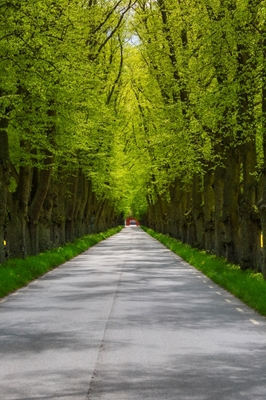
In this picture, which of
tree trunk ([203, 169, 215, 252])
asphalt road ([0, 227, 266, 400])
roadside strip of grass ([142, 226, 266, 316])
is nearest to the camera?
asphalt road ([0, 227, 266, 400])

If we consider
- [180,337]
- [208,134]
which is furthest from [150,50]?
[180,337]

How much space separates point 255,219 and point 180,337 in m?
12.3

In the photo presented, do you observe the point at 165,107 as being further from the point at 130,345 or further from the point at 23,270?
the point at 130,345

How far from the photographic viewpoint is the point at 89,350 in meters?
9.76

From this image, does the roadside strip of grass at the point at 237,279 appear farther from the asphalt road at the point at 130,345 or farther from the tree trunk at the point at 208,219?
the tree trunk at the point at 208,219

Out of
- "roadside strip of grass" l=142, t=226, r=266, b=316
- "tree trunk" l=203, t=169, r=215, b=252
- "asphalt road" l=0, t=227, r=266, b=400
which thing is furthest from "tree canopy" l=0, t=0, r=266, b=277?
"asphalt road" l=0, t=227, r=266, b=400

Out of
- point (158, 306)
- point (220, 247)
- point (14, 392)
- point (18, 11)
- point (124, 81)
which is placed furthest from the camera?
point (124, 81)

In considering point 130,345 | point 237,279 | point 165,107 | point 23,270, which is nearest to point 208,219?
point 165,107

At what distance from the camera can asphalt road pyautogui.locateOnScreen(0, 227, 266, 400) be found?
7453 millimetres

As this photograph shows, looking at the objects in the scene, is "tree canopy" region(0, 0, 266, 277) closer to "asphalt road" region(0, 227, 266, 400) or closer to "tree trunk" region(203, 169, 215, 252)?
"tree trunk" region(203, 169, 215, 252)

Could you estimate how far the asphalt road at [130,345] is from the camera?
293 inches

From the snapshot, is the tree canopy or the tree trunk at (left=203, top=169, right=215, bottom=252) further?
the tree trunk at (left=203, top=169, right=215, bottom=252)

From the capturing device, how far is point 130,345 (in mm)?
10172

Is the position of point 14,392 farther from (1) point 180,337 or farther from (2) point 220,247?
(2) point 220,247
